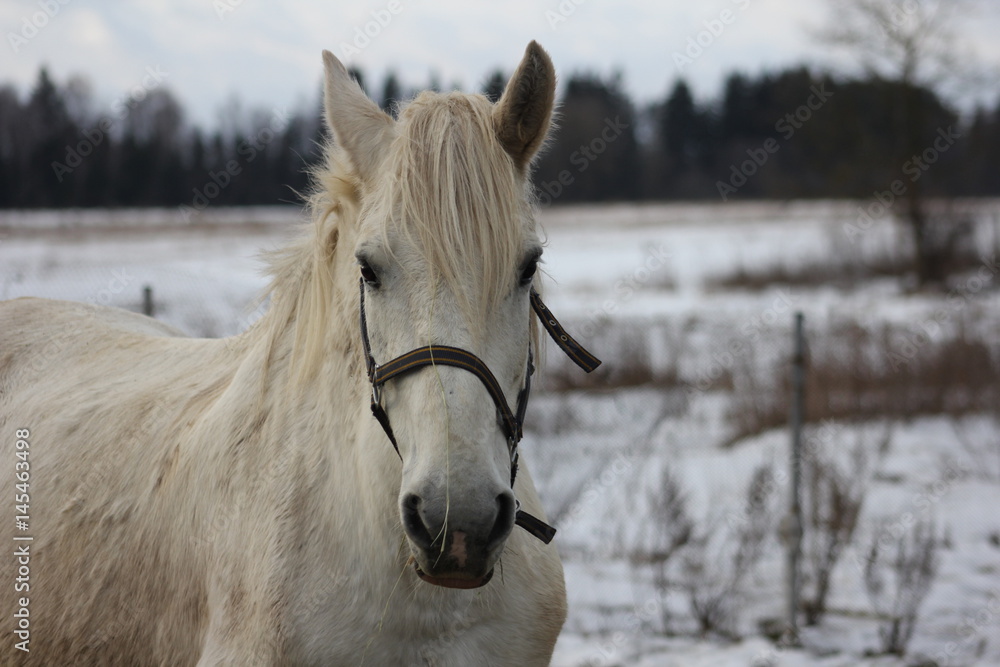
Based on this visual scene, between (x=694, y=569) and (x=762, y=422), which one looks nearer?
(x=694, y=569)

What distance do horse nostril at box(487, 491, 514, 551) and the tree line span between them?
3.74 ft

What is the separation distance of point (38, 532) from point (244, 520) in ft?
2.97

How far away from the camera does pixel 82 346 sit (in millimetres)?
Result: 2951

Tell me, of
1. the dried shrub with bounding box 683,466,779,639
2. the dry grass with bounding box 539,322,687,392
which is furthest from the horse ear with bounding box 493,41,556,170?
the dry grass with bounding box 539,322,687,392

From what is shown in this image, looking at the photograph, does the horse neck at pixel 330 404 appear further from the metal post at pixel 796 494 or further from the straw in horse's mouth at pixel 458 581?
the metal post at pixel 796 494

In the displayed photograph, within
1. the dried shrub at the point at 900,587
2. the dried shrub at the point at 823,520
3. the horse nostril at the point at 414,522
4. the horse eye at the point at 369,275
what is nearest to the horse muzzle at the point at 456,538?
the horse nostril at the point at 414,522

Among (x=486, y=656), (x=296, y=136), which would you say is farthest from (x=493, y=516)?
(x=296, y=136)

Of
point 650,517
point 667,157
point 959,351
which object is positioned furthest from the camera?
point 667,157

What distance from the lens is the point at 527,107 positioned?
6.01ft

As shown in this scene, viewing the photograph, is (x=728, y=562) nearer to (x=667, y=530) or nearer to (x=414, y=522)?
(x=667, y=530)

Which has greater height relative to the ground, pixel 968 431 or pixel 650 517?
pixel 968 431

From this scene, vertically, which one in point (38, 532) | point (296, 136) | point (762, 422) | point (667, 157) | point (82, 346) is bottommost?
point (762, 422)

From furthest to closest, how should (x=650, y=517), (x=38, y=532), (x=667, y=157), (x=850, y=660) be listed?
(x=667, y=157)
(x=650, y=517)
(x=850, y=660)
(x=38, y=532)

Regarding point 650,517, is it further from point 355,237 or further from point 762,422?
point 355,237
